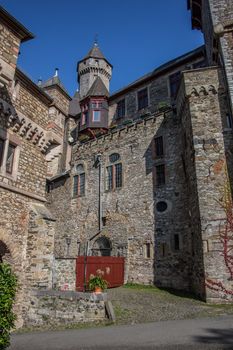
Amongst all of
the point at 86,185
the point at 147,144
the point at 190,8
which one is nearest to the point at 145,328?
the point at 147,144

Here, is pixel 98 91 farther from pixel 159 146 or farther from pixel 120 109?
pixel 159 146

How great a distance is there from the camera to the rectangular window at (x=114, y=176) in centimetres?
2029

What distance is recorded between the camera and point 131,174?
19.5 meters

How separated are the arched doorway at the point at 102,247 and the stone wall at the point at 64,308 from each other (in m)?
8.97

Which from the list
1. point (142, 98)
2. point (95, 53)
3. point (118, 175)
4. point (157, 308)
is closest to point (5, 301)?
point (157, 308)

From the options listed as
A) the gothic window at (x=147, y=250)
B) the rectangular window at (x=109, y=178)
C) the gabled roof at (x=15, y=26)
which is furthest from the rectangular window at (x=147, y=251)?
the gabled roof at (x=15, y=26)

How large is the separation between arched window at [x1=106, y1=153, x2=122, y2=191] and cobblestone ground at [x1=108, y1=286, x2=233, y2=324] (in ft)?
29.3

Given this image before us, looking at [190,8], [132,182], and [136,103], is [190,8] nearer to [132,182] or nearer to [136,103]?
[136,103]

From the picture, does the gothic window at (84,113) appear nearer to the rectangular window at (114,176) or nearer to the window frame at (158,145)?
the rectangular window at (114,176)

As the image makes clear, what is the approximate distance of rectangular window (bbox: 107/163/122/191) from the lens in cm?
2029

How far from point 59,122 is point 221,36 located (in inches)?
398

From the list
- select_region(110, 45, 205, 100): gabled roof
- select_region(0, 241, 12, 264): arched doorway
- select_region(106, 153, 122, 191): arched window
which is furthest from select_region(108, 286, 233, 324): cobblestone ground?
select_region(110, 45, 205, 100): gabled roof

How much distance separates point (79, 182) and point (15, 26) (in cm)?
1455

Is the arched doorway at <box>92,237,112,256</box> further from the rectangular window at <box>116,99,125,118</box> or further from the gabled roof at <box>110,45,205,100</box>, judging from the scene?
the gabled roof at <box>110,45,205,100</box>
